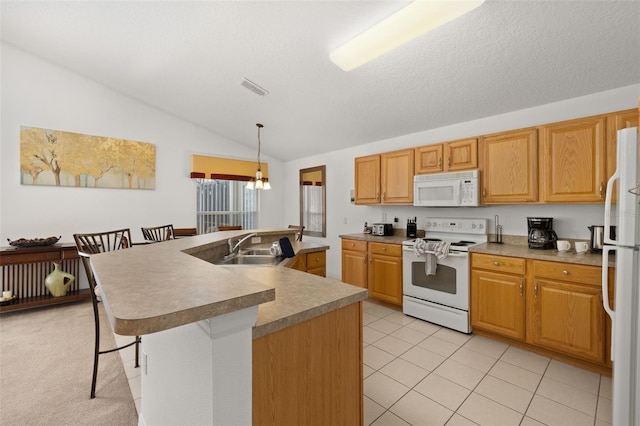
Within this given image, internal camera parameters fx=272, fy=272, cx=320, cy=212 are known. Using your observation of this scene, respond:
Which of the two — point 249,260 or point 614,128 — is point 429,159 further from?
point 249,260

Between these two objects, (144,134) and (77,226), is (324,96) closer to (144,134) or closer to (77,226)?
(144,134)

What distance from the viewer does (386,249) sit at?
11.6ft

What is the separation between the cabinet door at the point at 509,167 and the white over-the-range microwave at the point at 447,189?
4.7 inches

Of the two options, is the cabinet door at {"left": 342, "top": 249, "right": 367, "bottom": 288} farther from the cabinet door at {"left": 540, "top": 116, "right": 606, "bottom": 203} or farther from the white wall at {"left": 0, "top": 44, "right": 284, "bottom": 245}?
the white wall at {"left": 0, "top": 44, "right": 284, "bottom": 245}

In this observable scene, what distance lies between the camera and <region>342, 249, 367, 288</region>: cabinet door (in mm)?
3785

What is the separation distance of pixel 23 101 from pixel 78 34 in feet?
4.70

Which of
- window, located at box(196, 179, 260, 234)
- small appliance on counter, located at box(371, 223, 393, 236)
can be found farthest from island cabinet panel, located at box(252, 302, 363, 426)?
window, located at box(196, 179, 260, 234)

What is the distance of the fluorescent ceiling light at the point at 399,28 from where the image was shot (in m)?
1.83

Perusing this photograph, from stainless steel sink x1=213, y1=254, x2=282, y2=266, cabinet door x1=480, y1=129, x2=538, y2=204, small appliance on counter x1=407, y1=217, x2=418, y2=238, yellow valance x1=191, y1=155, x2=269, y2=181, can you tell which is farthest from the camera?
yellow valance x1=191, y1=155, x2=269, y2=181

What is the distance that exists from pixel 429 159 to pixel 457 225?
2.93 feet

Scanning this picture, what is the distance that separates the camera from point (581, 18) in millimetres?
1871

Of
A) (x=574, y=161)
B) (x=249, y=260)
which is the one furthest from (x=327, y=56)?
(x=574, y=161)

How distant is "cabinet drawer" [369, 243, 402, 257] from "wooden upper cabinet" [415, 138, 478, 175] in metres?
1.00

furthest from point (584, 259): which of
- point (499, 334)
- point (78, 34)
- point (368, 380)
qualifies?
point (78, 34)
